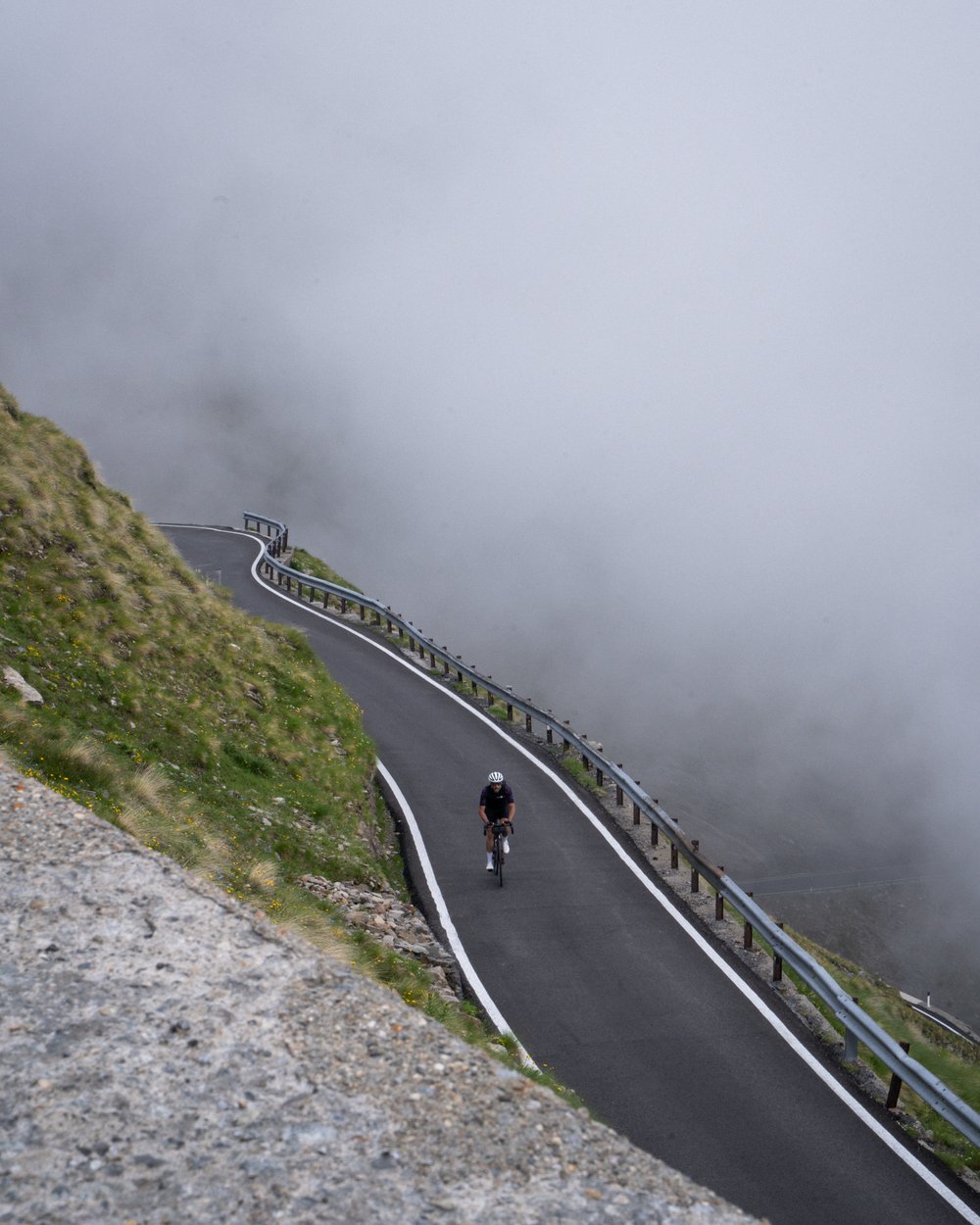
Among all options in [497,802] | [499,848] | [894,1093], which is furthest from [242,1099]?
[499,848]

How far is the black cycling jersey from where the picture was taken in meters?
14.4

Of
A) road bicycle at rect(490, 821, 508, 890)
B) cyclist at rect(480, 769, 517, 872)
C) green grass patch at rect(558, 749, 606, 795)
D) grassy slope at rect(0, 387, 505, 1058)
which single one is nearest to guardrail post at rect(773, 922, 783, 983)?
cyclist at rect(480, 769, 517, 872)

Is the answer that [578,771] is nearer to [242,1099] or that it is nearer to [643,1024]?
[643,1024]

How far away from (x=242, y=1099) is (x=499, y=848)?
9.13 metres

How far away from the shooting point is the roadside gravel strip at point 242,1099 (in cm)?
498

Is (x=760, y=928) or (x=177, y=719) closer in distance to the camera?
(x=760, y=928)

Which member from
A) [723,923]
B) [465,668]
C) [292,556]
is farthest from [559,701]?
[723,923]

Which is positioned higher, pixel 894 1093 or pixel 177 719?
pixel 177 719

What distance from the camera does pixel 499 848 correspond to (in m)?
14.6

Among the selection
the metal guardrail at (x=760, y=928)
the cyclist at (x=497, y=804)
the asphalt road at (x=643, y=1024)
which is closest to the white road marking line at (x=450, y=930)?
the asphalt road at (x=643, y=1024)

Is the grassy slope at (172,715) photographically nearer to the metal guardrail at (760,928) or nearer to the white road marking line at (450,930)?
the white road marking line at (450,930)

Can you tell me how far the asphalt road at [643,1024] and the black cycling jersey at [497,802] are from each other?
4.00 ft

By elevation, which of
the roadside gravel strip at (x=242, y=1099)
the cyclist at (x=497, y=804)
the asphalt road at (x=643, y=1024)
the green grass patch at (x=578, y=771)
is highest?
the green grass patch at (x=578, y=771)

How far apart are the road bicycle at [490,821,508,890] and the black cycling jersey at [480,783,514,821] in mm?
121
